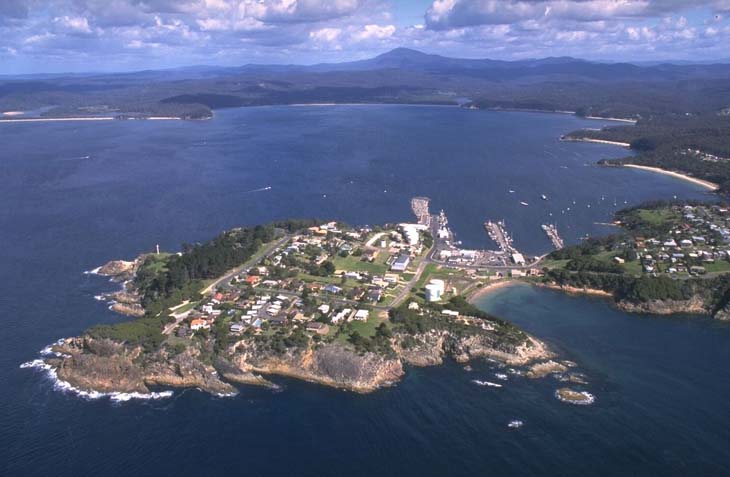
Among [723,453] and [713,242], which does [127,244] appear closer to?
[723,453]

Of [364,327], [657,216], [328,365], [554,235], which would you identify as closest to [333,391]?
[328,365]

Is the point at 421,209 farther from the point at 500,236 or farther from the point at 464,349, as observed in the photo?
the point at 464,349

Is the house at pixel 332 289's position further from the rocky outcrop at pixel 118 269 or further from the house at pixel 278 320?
the rocky outcrop at pixel 118 269

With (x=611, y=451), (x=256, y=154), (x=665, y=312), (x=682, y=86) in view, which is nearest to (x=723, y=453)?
(x=611, y=451)

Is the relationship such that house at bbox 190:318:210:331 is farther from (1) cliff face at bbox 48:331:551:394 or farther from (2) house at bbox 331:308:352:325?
(2) house at bbox 331:308:352:325

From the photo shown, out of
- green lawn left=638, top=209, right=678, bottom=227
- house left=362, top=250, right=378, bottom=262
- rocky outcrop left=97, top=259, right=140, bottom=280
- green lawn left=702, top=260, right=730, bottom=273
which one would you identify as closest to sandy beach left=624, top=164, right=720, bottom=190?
green lawn left=638, top=209, right=678, bottom=227

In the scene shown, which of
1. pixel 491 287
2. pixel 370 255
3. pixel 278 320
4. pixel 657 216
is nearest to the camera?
pixel 278 320
